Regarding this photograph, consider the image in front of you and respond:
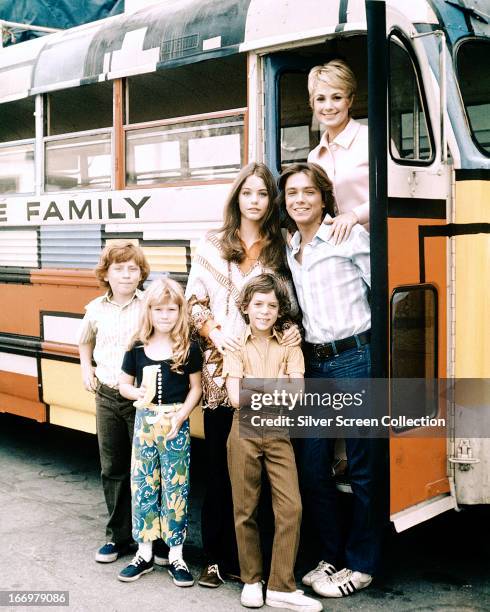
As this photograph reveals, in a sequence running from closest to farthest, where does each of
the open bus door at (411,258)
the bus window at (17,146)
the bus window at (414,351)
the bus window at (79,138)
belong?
1. the open bus door at (411,258)
2. the bus window at (414,351)
3. the bus window at (79,138)
4. the bus window at (17,146)

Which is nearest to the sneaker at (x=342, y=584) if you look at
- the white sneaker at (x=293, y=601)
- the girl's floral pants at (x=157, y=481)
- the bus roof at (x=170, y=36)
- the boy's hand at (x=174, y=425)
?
the white sneaker at (x=293, y=601)

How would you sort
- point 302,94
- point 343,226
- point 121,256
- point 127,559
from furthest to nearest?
point 302,94 → point 127,559 → point 121,256 → point 343,226

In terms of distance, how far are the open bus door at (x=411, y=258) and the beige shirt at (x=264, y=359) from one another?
0.39m

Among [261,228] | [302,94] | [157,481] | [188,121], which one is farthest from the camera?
[302,94]

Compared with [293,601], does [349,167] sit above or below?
above

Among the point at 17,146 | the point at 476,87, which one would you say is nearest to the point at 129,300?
the point at 17,146

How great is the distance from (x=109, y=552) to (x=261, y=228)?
1682 millimetres

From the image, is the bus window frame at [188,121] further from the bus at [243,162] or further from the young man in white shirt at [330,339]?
the young man in white shirt at [330,339]

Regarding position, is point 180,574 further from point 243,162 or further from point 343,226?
point 243,162

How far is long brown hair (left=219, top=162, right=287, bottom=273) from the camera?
3.45 metres

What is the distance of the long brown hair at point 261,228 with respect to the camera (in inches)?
136

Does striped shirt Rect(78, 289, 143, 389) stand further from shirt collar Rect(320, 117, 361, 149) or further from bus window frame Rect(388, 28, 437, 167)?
bus window frame Rect(388, 28, 437, 167)

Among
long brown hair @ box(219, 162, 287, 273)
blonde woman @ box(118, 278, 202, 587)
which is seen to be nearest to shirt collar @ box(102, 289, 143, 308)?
blonde woman @ box(118, 278, 202, 587)

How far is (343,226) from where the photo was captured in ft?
10.7
